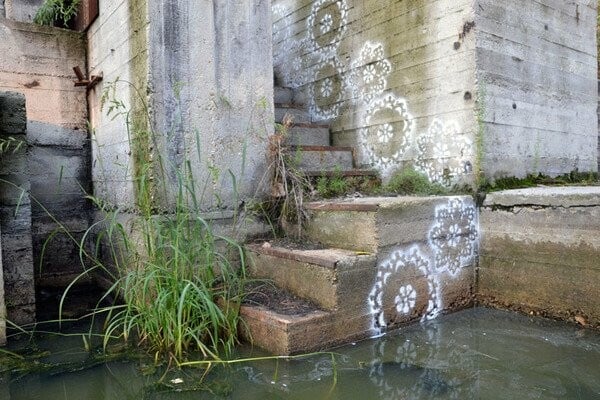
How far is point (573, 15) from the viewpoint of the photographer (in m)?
4.07

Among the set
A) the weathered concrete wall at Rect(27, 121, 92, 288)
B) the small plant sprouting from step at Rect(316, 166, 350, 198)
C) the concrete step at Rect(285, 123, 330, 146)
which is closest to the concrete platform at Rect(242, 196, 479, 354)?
the small plant sprouting from step at Rect(316, 166, 350, 198)

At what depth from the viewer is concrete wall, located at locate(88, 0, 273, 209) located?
2.91 meters

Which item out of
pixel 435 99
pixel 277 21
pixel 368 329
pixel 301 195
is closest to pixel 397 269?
pixel 368 329

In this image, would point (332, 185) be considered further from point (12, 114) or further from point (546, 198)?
point (12, 114)

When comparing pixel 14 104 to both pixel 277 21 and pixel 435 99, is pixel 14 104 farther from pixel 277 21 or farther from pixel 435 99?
pixel 277 21

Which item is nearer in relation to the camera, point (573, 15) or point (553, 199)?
point (553, 199)

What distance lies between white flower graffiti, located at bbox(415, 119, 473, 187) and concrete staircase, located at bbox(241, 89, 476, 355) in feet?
1.06

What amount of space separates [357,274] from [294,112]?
2.49m

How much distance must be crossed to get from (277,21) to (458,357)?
4.16 meters

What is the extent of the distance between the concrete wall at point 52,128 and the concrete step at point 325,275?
187 cm

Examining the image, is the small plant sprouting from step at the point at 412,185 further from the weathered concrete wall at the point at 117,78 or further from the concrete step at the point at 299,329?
the weathered concrete wall at the point at 117,78

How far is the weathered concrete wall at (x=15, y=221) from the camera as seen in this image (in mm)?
2842

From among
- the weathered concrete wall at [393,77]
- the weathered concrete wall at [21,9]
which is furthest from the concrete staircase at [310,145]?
the weathered concrete wall at [21,9]

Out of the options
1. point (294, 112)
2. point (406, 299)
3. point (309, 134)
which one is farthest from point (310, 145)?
point (406, 299)
